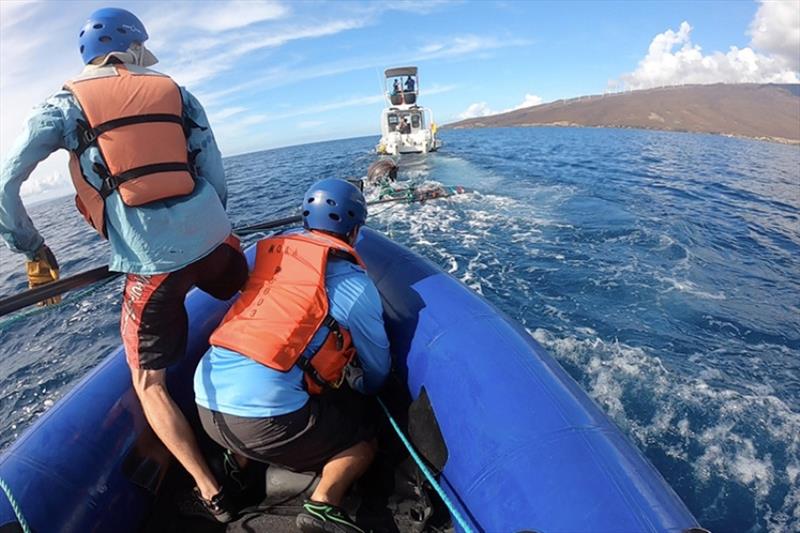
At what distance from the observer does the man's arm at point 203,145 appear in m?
2.11

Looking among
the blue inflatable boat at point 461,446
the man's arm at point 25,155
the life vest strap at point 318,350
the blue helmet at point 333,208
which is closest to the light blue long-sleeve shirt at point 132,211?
the man's arm at point 25,155

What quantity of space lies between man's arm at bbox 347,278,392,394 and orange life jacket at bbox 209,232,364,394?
7 cm

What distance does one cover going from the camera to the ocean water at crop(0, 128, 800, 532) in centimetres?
323

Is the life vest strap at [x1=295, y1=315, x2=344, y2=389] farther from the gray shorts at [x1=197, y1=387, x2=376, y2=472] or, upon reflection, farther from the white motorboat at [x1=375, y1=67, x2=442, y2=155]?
the white motorboat at [x1=375, y1=67, x2=442, y2=155]

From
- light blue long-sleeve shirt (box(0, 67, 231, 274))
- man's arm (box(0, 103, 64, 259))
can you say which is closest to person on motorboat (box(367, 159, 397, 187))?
light blue long-sleeve shirt (box(0, 67, 231, 274))

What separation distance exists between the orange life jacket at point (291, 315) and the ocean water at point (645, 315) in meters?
1.07

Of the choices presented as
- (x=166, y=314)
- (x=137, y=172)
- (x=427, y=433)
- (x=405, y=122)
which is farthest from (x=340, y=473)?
(x=405, y=122)

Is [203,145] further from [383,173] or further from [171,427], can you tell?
[383,173]

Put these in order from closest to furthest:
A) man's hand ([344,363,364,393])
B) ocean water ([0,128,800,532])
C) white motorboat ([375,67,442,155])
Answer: man's hand ([344,363,364,393]) → ocean water ([0,128,800,532]) → white motorboat ([375,67,442,155])

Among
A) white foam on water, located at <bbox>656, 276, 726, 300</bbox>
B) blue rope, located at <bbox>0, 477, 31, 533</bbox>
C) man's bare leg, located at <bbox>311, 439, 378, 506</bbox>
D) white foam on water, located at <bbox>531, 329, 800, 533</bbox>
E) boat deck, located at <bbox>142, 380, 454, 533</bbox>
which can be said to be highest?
blue rope, located at <bbox>0, 477, 31, 533</bbox>

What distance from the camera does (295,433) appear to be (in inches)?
74.0

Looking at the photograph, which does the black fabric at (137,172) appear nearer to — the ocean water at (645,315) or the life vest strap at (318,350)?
the ocean water at (645,315)

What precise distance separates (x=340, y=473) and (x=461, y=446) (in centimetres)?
60

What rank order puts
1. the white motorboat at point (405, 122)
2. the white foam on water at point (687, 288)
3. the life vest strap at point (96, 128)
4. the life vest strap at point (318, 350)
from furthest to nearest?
the white motorboat at point (405, 122), the white foam on water at point (687, 288), the life vest strap at point (318, 350), the life vest strap at point (96, 128)
